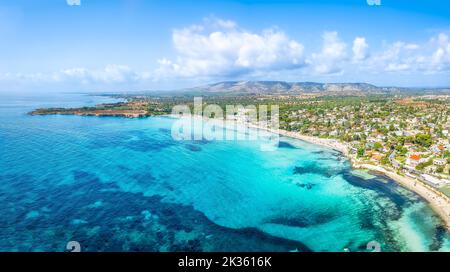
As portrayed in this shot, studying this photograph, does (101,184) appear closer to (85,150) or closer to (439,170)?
(85,150)

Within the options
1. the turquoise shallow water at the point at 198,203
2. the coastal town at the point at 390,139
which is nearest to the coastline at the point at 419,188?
the coastal town at the point at 390,139

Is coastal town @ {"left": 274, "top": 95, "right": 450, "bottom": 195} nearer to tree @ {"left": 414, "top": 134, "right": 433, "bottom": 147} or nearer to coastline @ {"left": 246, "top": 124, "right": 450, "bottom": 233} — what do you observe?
tree @ {"left": 414, "top": 134, "right": 433, "bottom": 147}

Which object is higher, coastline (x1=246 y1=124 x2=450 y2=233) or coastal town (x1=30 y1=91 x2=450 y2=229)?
coastal town (x1=30 y1=91 x2=450 y2=229)

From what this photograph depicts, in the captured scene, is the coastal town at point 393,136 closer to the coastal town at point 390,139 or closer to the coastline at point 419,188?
the coastal town at point 390,139

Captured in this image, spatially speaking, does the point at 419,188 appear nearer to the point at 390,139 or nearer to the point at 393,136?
the point at 390,139

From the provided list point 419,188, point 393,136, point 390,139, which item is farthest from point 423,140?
point 419,188

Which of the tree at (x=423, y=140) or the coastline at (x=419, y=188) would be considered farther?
the tree at (x=423, y=140)


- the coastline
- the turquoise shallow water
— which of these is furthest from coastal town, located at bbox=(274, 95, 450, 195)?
the turquoise shallow water

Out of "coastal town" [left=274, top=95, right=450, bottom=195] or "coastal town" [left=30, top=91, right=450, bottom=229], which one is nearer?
"coastal town" [left=30, top=91, right=450, bottom=229]
